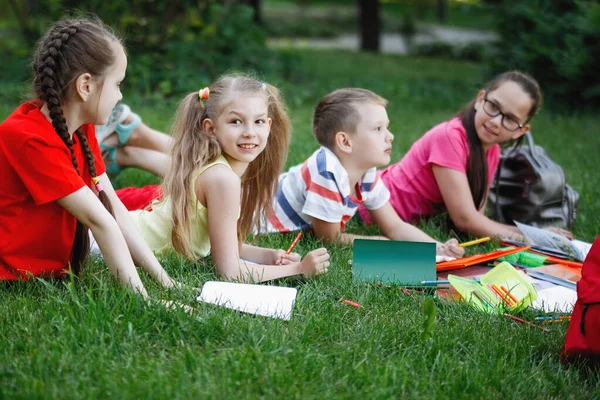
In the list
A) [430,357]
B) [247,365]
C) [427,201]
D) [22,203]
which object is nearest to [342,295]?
[430,357]

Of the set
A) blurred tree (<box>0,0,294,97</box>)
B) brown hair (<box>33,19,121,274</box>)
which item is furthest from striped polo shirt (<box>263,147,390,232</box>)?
blurred tree (<box>0,0,294,97</box>)

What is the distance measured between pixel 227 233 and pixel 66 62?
0.91 m

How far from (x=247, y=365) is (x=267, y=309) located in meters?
0.43

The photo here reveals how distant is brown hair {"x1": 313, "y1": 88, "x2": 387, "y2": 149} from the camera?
11.4 ft

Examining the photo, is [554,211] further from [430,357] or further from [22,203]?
[22,203]

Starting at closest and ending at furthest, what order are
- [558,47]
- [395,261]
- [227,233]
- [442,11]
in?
1. [227,233]
2. [395,261]
3. [558,47]
4. [442,11]

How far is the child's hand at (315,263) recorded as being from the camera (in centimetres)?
287

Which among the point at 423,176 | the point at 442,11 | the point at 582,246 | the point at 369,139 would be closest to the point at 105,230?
the point at 369,139

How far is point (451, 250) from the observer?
3.47m

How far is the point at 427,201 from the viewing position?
4141 mm

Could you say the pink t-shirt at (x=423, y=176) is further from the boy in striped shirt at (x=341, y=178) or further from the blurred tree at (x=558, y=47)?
the blurred tree at (x=558, y=47)

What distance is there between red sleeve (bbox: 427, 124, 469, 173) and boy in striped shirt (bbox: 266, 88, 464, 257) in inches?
16.1

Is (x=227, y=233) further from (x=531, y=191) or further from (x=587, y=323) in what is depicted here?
(x=531, y=191)

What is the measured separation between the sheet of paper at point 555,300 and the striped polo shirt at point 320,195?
3.31ft
